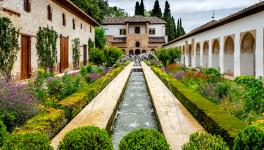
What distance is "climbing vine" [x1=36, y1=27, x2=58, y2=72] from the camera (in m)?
18.6

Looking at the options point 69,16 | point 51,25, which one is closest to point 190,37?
point 69,16

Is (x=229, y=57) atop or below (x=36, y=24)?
below

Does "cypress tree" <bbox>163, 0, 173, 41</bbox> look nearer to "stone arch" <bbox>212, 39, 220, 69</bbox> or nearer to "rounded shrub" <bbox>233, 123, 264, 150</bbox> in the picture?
"stone arch" <bbox>212, 39, 220, 69</bbox>

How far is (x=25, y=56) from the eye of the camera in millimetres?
16969

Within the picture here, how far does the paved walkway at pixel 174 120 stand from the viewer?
23.9 feet

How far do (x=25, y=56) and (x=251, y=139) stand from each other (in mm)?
13913

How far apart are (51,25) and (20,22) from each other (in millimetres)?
5038

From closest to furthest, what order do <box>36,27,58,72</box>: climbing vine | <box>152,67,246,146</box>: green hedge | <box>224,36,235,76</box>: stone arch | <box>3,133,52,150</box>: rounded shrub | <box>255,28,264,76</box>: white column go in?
<box>3,133,52,150</box>: rounded shrub
<box>152,67,246,146</box>: green hedge
<box>255,28,264,76</box>: white column
<box>36,27,58,72</box>: climbing vine
<box>224,36,235,76</box>: stone arch

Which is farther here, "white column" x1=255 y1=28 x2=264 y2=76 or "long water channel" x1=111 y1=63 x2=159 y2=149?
"white column" x1=255 y1=28 x2=264 y2=76

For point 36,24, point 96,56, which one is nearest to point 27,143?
point 36,24

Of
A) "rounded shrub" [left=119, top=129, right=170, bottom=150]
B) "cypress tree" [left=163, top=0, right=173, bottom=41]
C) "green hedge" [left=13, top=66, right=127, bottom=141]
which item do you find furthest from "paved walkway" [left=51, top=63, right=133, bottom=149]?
"cypress tree" [left=163, top=0, right=173, bottom=41]

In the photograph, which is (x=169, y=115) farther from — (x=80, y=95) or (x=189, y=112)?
(x=80, y=95)

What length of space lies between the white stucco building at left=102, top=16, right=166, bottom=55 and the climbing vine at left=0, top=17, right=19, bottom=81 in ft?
168

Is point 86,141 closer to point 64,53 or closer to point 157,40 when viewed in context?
point 64,53
